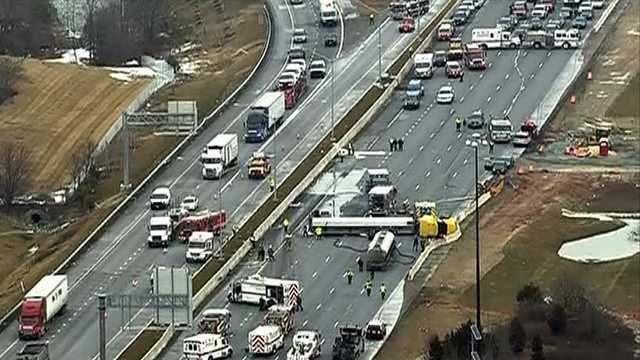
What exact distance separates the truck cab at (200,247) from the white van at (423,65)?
31693 millimetres

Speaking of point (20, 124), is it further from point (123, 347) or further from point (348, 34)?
point (123, 347)

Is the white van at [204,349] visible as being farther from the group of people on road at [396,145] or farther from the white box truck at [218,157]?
the group of people on road at [396,145]

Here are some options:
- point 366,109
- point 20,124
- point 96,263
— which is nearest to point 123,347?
point 96,263

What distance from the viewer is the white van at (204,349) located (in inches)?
2334

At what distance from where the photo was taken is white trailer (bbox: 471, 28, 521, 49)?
108062 mm

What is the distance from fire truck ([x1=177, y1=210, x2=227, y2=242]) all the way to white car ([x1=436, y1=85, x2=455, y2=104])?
23.8 meters

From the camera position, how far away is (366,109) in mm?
94938

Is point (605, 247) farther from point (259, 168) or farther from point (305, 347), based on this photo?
point (305, 347)

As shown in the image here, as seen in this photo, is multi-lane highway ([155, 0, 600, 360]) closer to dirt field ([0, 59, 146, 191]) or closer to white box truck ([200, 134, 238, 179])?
white box truck ([200, 134, 238, 179])

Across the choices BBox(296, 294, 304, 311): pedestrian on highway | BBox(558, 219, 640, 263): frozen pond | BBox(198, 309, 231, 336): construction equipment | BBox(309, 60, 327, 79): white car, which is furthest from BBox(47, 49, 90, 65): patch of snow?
BBox(198, 309, 231, 336): construction equipment

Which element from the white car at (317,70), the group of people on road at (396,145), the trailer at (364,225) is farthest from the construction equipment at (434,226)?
the white car at (317,70)

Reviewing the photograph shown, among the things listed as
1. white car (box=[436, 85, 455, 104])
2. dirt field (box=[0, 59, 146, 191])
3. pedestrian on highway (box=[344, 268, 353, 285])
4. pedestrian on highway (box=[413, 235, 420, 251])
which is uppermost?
pedestrian on highway (box=[344, 268, 353, 285])

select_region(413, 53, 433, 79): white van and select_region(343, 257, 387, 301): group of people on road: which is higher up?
select_region(343, 257, 387, 301): group of people on road

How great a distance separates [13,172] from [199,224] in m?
17.4
